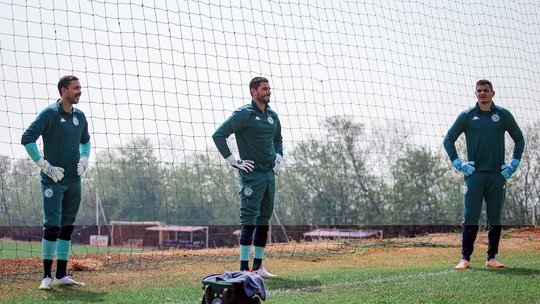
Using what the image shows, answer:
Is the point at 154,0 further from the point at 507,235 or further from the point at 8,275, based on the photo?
the point at 507,235

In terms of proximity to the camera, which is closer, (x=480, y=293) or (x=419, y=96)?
(x=480, y=293)

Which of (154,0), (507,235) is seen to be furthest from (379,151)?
(154,0)

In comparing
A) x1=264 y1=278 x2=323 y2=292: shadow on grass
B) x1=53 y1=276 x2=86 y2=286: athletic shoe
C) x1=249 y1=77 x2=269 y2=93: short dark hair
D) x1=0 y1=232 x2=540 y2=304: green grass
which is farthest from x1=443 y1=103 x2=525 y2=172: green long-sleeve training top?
x1=53 y1=276 x2=86 y2=286: athletic shoe

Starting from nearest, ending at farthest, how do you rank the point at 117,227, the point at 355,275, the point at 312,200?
1. the point at 355,275
2. the point at 312,200
3. the point at 117,227

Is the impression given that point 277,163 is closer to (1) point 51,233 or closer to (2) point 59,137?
(2) point 59,137

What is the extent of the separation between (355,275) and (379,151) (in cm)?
653

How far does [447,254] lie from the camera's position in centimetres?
873

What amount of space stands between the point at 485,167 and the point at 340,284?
2451mm

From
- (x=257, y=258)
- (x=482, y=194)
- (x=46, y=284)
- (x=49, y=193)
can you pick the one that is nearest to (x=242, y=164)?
(x=257, y=258)

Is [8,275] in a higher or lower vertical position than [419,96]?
lower

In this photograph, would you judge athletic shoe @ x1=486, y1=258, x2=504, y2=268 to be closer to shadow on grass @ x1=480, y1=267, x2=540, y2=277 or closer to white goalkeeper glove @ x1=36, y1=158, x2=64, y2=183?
shadow on grass @ x1=480, y1=267, x2=540, y2=277

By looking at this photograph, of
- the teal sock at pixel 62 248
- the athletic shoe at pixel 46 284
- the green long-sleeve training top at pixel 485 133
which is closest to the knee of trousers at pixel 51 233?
the teal sock at pixel 62 248

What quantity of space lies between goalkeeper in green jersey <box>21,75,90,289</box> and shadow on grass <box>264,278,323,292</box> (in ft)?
6.14

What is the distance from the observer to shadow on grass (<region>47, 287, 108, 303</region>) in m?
4.76
